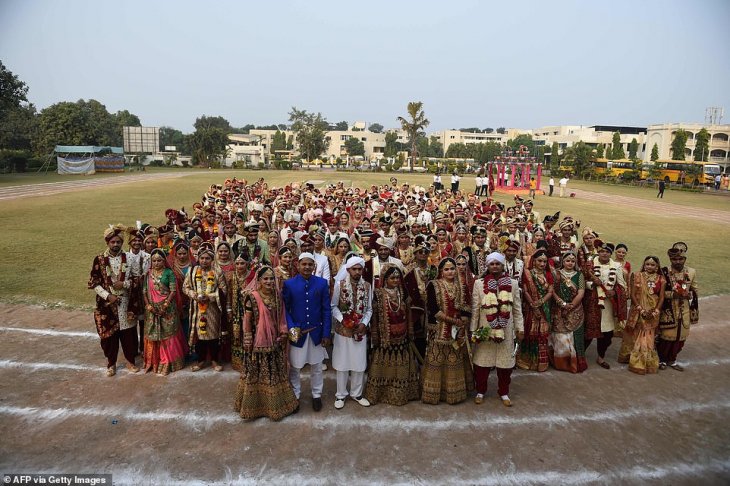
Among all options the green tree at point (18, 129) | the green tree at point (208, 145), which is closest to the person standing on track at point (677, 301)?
the green tree at point (208, 145)

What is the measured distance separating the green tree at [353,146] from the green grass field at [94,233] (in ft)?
209

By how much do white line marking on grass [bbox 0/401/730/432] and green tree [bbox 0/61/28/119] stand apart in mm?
38134

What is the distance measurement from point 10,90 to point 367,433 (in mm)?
40674

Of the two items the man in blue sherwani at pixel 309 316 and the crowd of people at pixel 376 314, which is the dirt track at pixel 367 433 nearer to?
the crowd of people at pixel 376 314

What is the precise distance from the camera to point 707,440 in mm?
4258

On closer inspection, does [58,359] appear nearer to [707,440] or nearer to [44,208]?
[707,440]

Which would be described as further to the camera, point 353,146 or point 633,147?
point 353,146

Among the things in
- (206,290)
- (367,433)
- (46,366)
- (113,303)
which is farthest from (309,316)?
(46,366)

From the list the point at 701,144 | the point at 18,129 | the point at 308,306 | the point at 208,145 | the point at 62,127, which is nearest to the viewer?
the point at 308,306

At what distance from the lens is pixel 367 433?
4.26m

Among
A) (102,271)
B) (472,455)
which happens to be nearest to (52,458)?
(102,271)

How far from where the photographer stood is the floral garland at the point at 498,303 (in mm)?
4508

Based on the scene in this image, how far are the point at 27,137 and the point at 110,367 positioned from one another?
62310 mm

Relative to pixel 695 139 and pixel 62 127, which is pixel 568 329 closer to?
pixel 62 127
